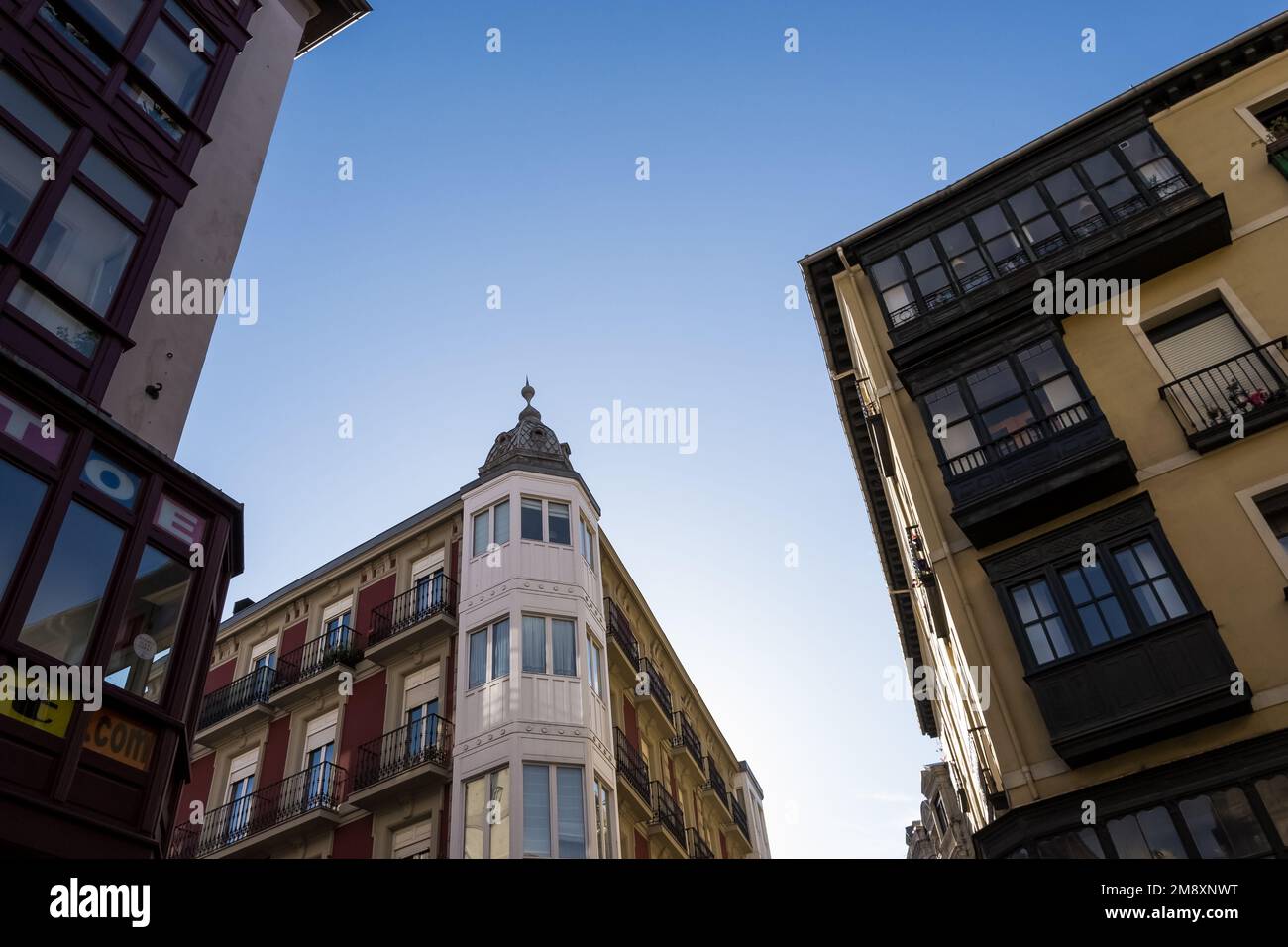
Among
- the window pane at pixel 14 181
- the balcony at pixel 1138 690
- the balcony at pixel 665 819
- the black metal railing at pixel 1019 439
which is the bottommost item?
the balcony at pixel 1138 690

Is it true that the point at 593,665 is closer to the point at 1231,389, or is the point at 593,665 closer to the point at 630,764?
the point at 630,764

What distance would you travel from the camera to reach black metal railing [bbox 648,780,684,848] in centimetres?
2602

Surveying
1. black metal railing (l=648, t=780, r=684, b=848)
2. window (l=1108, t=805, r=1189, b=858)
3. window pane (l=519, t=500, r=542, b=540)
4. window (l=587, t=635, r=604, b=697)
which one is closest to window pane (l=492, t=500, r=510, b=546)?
window pane (l=519, t=500, r=542, b=540)

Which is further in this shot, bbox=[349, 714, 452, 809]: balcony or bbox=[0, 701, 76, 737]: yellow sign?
bbox=[349, 714, 452, 809]: balcony

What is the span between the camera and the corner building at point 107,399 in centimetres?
942

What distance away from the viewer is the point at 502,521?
26.0 m

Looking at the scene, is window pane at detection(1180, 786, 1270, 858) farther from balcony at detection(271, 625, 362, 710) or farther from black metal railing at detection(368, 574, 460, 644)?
balcony at detection(271, 625, 362, 710)

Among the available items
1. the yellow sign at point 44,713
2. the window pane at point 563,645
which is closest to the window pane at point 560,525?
the window pane at point 563,645

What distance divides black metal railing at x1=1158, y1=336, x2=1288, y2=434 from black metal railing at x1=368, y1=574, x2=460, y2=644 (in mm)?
17476

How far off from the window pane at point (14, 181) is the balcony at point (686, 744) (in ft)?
77.7

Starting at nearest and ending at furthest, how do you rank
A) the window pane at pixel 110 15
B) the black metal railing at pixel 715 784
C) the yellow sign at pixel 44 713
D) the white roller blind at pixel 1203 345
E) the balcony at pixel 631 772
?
the yellow sign at pixel 44 713 → the window pane at pixel 110 15 → the white roller blind at pixel 1203 345 → the balcony at pixel 631 772 → the black metal railing at pixel 715 784

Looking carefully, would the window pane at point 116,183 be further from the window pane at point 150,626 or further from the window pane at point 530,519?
the window pane at point 530,519
